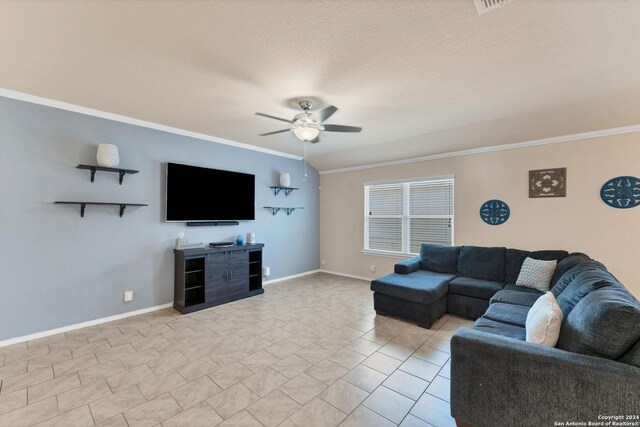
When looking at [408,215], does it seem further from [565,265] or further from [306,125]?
[306,125]

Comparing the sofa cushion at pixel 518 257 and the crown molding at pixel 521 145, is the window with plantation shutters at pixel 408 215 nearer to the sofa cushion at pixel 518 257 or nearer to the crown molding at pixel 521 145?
the crown molding at pixel 521 145

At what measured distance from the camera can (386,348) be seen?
2811 millimetres

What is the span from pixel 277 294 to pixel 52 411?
301 centimetres

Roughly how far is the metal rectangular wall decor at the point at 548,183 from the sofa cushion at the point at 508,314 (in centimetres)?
203

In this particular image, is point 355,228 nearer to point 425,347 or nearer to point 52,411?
point 425,347

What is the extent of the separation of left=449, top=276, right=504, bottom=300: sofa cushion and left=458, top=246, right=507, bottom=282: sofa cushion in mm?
132

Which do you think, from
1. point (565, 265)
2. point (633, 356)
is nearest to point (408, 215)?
point (565, 265)

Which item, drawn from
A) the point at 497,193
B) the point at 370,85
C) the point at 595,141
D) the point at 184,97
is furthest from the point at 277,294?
the point at 595,141

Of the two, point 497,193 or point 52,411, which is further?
point 497,193

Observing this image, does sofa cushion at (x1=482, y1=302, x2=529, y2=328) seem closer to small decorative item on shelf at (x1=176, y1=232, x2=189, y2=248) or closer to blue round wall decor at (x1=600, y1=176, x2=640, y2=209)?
blue round wall decor at (x1=600, y1=176, x2=640, y2=209)

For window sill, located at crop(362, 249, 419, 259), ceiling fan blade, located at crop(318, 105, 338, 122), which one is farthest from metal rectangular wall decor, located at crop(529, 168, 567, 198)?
ceiling fan blade, located at crop(318, 105, 338, 122)

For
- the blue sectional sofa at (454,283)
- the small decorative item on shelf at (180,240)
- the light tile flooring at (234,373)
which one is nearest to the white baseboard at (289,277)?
the light tile flooring at (234,373)

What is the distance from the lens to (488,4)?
1632 mm

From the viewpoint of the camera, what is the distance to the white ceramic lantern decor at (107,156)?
10.7 ft
